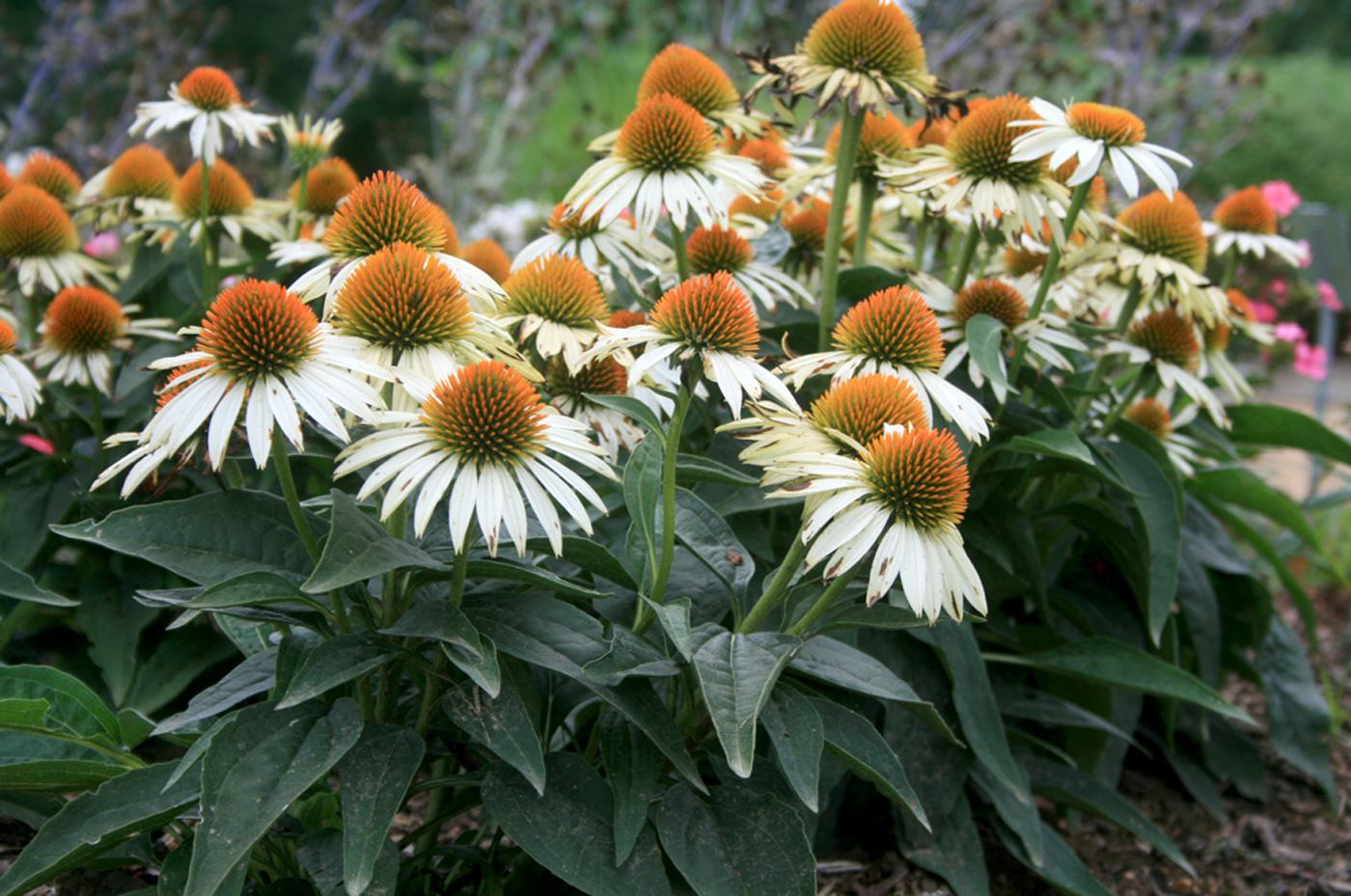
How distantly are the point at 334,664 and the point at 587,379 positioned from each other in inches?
25.5

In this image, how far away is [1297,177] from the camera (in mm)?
11719

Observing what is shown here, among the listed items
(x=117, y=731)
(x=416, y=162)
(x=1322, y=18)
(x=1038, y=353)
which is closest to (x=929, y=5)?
(x=416, y=162)

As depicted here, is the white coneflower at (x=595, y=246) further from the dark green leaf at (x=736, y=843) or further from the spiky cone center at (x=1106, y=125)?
the dark green leaf at (x=736, y=843)

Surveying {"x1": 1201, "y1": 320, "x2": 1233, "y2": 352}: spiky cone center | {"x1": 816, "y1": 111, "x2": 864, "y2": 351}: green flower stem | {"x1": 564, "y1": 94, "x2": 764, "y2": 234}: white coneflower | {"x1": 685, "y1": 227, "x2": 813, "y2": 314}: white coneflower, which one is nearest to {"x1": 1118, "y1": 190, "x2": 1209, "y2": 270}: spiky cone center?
{"x1": 1201, "y1": 320, "x2": 1233, "y2": 352}: spiky cone center

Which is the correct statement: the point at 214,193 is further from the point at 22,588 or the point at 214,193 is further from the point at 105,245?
the point at 105,245

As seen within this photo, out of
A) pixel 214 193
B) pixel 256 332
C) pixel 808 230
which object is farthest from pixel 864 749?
pixel 214 193

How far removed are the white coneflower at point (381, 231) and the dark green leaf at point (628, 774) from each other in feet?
1.81

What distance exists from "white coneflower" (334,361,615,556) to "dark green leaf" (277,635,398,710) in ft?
0.55

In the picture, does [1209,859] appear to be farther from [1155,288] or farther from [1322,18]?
[1322,18]

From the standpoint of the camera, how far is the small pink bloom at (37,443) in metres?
2.24

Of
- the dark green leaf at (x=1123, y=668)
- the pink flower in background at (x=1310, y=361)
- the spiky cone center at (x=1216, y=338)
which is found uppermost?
the spiky cone center at (x=1216, y=338)

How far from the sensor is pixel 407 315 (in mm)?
1411

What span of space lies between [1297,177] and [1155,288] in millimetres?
10973

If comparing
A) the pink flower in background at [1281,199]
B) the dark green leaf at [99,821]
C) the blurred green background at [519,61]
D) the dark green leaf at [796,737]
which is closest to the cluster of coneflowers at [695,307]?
the dark green leaf at [796,737]
